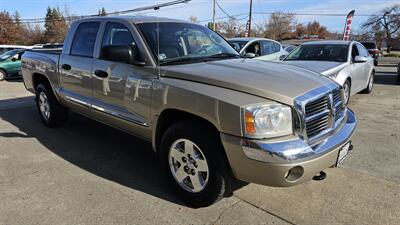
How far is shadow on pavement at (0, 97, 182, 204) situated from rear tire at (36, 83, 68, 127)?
0.15 m

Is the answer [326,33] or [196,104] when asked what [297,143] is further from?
[326,33]

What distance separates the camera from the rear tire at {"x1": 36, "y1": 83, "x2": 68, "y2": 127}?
607 centimetres

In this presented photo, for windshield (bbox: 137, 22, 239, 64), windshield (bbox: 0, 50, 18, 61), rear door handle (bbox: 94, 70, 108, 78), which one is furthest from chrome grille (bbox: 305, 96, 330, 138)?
windshield (bbox: 0, 50, 18, 61)

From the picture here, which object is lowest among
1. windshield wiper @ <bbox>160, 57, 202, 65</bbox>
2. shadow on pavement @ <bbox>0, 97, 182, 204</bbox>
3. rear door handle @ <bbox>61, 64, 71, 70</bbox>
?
shadow on pavement @ <bbox>0, 97, 182, 204</bbox>

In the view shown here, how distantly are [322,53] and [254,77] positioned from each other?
232 inches

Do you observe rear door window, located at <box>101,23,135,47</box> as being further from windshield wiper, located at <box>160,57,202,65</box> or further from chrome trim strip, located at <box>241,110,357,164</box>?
chrome trim strip, located at <box>241,110,357,164</box>

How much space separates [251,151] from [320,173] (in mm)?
869

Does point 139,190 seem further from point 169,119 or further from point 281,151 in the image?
point 281,151

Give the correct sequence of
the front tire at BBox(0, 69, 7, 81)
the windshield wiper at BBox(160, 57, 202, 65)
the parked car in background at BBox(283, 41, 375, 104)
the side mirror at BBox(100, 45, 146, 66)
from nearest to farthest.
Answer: the side mirror at BBox(100, 45, 146, 66) → the windshield wiper at BBox(160, 57, 202, 65) → the parked car in background at BBox(283, 41, 375, 104) → the front tire at BBox(0, 69, 7, 81)

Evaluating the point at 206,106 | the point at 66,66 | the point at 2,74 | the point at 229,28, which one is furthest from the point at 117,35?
the point at 229,28

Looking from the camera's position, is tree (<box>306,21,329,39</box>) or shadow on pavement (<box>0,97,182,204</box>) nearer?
shadow on pavement (<box>0,97,182,204</box>)

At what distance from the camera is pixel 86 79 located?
4.75 m

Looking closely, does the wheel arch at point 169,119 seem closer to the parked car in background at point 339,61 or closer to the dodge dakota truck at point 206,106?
the dodge dakota truck at point 206,106

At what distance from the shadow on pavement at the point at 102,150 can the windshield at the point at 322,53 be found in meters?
5.00
